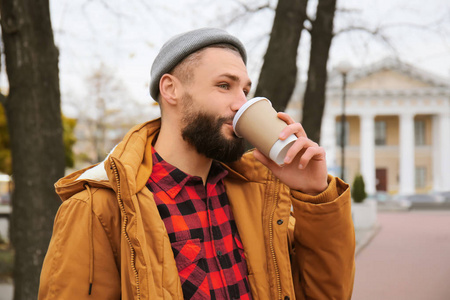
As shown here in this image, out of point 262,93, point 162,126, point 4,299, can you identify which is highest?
point 262,93

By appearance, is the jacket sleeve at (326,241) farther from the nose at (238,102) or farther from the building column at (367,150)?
the building column at (367,150)

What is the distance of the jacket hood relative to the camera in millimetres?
1753

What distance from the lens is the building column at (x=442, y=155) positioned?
4378 cm

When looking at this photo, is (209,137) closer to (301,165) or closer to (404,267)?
(301,165)

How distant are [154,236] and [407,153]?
4532 cm

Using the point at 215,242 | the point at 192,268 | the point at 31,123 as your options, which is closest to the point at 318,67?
the point at 31,123

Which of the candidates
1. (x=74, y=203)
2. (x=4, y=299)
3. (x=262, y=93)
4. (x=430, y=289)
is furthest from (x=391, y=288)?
(x=74, y=203)

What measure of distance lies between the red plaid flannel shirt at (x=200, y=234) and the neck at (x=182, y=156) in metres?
0.04

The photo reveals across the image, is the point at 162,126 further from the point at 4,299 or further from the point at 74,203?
the point at 4,299

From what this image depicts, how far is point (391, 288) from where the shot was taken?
350 inches

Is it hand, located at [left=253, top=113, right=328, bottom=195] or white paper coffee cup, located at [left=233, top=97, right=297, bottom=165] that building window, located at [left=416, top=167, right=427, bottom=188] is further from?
white paper coffee cup, located at [left=233, top=97, right=297, bottom=165]

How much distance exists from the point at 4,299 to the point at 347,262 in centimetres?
730

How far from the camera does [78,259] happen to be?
172 centimetres

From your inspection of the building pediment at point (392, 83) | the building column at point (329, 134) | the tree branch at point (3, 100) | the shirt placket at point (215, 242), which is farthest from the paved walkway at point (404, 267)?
the building pediment at point (392, 83)
